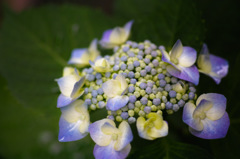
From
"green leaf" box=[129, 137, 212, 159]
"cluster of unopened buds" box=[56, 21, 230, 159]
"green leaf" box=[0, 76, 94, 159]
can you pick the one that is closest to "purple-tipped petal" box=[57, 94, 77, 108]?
"cluster of unopened buds" box=[56, 21, 230, 159]

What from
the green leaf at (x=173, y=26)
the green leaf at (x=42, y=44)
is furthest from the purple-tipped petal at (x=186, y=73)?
the green leaf at (x=42, y=44)

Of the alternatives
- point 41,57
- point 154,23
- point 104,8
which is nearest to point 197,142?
point 154,23

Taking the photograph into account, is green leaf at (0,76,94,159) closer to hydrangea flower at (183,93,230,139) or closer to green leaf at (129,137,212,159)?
green leaf at (129,137,212,159)

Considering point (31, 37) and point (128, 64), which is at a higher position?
point (31, 37)

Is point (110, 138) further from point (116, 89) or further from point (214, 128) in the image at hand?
point (214, 128)

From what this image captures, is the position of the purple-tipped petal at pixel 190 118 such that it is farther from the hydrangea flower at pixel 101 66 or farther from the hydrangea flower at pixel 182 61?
the hydrangea flower at pixel 101 66

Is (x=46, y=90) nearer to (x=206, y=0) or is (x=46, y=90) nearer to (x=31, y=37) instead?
(x=31, y=37)
